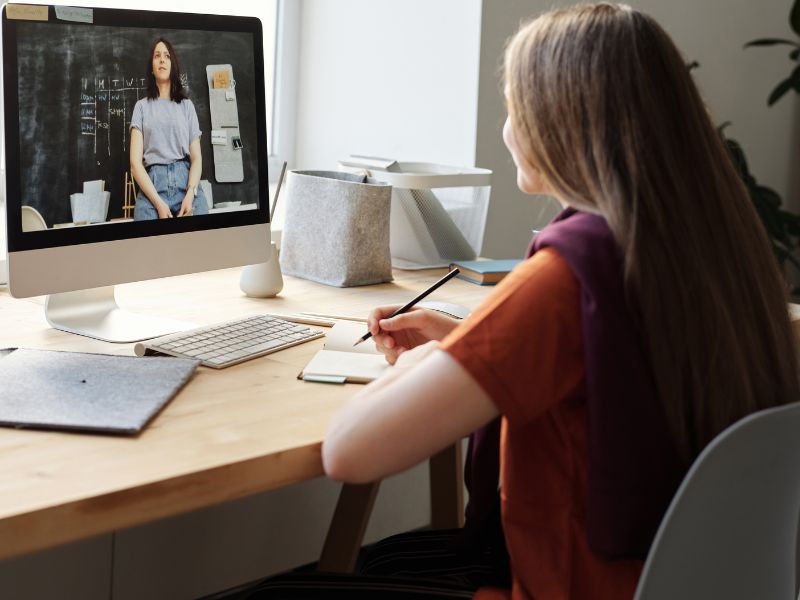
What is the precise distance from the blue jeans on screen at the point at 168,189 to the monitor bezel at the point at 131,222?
0.01 m

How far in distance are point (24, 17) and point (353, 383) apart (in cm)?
62

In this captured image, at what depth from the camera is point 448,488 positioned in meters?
1.99

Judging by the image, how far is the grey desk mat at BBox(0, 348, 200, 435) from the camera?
1.11 metres

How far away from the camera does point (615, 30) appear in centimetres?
103

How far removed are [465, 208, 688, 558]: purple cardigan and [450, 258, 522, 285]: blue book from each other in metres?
1.00

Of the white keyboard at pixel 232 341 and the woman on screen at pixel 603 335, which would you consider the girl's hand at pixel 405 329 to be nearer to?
the white keyboard at pixel 232 341

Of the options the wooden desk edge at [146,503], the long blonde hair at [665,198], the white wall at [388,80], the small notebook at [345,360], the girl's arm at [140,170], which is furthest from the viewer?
the white wall at [388,80]

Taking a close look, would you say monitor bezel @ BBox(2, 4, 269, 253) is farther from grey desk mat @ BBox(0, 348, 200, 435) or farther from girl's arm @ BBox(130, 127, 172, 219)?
grey desk mat @ BBox(0, 348, 200, 435)

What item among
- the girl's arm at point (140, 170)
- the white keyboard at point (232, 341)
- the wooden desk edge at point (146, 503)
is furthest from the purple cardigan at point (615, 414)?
the girl's arm at point (140, 170)

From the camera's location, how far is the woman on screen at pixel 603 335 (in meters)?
0.97

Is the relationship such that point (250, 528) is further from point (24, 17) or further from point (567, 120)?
point (567, 120)

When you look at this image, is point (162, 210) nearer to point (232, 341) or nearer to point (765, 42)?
point (232, 341)

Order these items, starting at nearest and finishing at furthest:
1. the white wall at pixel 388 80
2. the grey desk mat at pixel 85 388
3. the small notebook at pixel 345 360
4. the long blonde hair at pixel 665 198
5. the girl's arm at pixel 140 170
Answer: the long blonde hair at pixel 665 198, the grey desk mat at pixel 85 388, the small notebook at pixel 345 360, the girl's arm at pixel 140 170, the white wall at pixel 388 80

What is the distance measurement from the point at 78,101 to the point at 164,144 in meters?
0.15
